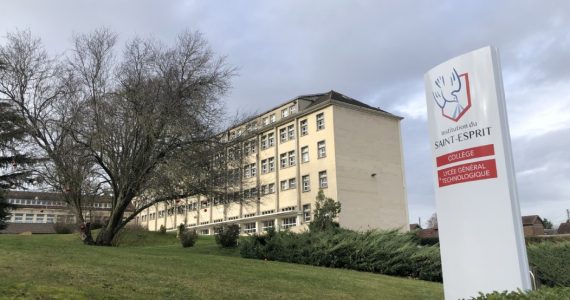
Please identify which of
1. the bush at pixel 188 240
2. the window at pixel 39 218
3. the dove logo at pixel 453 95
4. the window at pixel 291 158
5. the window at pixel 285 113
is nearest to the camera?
the dove logo at pixel 453 95

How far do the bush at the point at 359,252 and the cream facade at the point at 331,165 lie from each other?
95.6ft

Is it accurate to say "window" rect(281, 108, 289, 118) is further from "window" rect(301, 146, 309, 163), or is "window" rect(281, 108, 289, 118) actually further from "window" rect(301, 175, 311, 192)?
"window" rect(301, 175, 311, 192)

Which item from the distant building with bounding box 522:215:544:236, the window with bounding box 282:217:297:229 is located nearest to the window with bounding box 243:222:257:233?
the window with bounding box 282:217:297:229

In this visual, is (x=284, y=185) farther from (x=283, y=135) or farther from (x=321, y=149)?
(x=321, y=149)

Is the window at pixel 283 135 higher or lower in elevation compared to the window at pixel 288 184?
higher

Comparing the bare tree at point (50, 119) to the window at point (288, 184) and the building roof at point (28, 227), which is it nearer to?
the window at point (288, 184)

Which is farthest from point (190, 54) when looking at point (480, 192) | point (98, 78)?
point (480, 192)

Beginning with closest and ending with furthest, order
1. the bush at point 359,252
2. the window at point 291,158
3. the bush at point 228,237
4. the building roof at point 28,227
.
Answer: the bush at point 359,252 < the bush at point 228,237 < the window at point 291,158 < the building roof at point 28,227

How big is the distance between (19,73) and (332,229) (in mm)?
17480

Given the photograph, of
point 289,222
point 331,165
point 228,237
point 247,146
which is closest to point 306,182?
point 331,165

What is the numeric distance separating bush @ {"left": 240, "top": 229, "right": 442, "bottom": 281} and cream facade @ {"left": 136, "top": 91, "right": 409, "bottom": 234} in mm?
29143

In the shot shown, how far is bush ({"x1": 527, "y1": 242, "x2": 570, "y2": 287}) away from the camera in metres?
19.0

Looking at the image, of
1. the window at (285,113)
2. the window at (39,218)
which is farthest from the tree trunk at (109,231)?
the window at (39,218)

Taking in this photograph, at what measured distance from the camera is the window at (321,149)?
56047 mm
